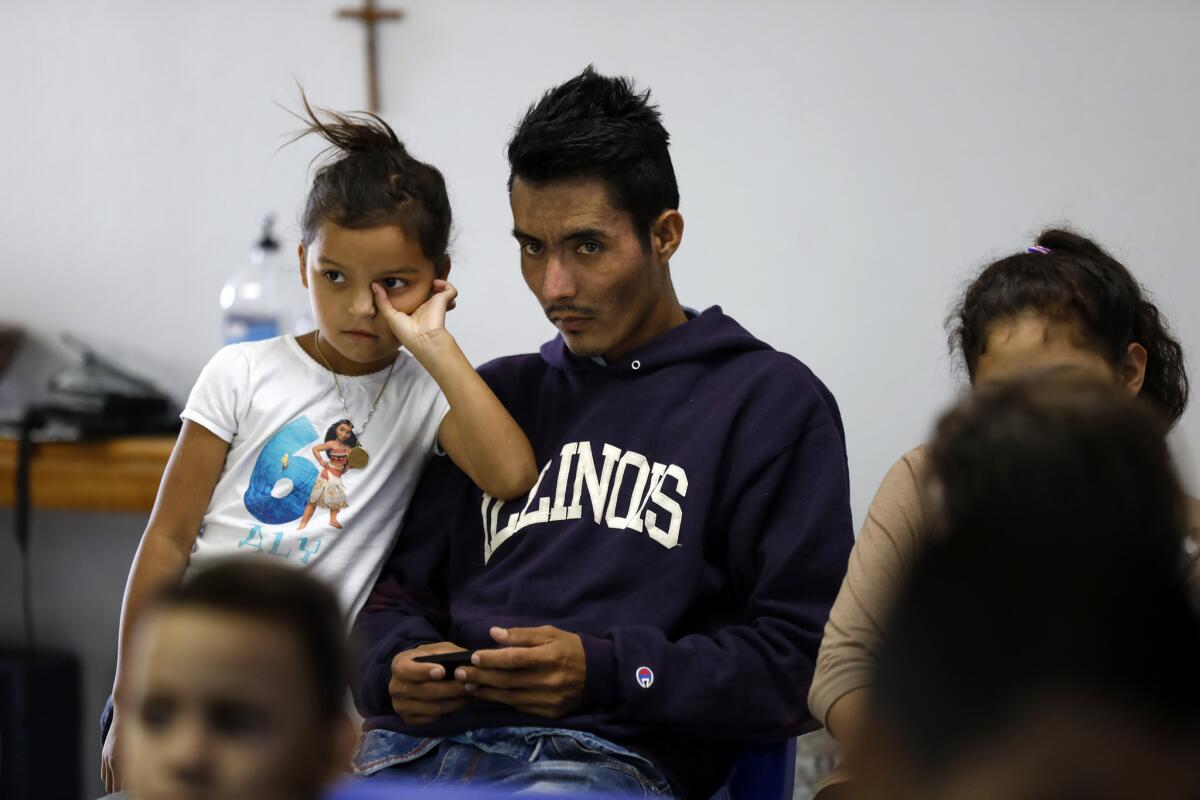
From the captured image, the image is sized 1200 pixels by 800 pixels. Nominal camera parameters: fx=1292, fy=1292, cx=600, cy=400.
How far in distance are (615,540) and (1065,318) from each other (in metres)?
0.56

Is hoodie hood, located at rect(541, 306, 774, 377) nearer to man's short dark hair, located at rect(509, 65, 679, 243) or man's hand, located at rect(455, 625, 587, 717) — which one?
man's short dark hair, located at rect(509, 65, 679, 243)

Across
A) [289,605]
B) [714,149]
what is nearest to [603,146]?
[714,149]

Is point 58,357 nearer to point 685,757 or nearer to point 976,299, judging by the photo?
point 685,757

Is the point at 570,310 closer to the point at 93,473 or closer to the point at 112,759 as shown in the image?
the point at 112,759

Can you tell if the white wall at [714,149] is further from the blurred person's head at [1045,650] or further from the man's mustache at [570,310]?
the blurred person's head at [1045,650]

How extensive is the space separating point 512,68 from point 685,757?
153 centimetres

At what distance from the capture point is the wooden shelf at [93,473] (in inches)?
92.6

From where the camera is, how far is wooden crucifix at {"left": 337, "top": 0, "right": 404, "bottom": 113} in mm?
2604

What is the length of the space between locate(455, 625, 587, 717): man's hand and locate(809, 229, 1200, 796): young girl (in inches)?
10.3

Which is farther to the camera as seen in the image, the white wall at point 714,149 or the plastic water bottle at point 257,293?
the plastic water bottle at point 257,293

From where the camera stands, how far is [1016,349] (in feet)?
4.49

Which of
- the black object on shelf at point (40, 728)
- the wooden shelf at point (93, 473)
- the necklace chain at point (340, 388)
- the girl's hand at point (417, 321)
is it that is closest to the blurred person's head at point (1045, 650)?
the girl's hand at point (417, 321)

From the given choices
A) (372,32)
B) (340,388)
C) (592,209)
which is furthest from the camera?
(372,32)

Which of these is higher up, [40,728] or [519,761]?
[519,761]
